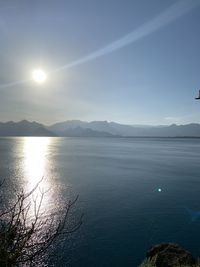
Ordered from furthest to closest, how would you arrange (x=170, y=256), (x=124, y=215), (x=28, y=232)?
(x=124, y=215) → (x=170, y=256) → (x=28, y=232)

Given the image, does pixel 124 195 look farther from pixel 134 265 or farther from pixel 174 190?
pixel 134 265

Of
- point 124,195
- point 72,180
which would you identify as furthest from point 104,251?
point 72,180

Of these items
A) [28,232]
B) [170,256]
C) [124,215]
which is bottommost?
[124,215]

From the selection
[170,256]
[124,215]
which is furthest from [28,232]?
[124,215]

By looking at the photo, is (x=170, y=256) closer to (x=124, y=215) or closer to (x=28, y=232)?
(x=124, y=215)

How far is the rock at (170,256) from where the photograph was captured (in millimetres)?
19016

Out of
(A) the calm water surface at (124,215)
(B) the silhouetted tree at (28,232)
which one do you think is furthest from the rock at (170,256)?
(B) the silhouetted tree at (28,232)

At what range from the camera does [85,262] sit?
74.9 feet

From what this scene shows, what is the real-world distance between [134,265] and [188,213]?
1632cm

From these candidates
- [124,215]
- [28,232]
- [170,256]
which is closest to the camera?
[28,232]

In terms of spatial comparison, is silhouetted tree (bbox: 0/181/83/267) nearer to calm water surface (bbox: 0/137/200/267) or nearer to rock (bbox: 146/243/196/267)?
calm water surface (bbox: 0/137/200/267)

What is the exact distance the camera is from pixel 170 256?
64.9 feet

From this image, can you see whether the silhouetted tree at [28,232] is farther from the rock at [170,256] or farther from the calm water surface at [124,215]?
the rock at [170,256]

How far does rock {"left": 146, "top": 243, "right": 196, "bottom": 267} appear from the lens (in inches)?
749
